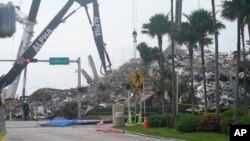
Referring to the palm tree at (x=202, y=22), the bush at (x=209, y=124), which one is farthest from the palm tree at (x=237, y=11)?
the palm tree at (x=202, y=22)

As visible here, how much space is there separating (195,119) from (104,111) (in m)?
25.6

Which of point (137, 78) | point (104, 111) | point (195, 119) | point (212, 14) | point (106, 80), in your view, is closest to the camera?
point (195, 119)

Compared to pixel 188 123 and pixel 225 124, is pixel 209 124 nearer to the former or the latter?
pixel 188 123

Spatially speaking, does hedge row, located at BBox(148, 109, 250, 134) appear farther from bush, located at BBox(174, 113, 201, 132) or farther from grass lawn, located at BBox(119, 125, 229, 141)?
grass lawn, located at BBox(119, 125, 229, 141)

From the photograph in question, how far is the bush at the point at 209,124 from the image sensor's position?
81.8ft

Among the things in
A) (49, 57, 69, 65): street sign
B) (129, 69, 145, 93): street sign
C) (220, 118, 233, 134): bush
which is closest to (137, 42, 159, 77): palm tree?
(129, 69, 145, 93): street sign

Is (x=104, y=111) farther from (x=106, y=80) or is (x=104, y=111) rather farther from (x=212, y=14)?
(x=212, y=14)

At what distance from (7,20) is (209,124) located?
2012 centimetres

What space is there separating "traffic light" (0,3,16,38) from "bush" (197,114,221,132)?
19947 millimetres

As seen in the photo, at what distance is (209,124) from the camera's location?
82.1ft

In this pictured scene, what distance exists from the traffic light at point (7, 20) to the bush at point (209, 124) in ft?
65.4

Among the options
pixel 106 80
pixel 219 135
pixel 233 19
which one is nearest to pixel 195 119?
pixel 219 135

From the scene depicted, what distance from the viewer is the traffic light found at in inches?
229

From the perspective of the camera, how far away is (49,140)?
78.1 ft
